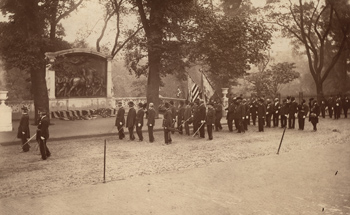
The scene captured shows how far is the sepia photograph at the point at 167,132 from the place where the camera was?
7.33 meters

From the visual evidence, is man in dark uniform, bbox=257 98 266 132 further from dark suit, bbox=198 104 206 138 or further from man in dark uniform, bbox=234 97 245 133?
dark suit, bbox=198 104 206 138

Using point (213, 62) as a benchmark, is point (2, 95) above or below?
below

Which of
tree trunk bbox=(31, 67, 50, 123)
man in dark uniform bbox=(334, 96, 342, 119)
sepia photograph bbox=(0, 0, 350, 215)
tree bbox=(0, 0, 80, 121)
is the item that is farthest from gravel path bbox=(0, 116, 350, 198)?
man in dark uniform bbox=(334, 96, 342, 119)

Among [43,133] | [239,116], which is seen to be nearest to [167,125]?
[239,116]

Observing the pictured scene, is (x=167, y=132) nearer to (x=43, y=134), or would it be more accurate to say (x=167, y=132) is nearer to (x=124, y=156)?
(x=124, y=156)

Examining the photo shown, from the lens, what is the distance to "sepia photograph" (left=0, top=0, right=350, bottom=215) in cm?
733

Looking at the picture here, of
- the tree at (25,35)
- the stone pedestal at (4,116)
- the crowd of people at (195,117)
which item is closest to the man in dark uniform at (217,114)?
the crowd of people at (195,117)

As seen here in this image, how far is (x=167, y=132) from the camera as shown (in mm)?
14562

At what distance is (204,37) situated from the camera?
82.6 feet

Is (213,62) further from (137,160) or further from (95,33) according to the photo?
(137,160)

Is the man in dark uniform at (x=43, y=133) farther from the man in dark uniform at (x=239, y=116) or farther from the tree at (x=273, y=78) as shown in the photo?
the tree at (x=273, y=78)

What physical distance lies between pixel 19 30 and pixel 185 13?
11.0 meters

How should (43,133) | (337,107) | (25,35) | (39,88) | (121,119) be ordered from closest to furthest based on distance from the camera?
(43,133) < (121,119) < (25,35) < (39,88) < (337,107)

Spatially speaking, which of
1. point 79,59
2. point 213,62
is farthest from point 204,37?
point 79,59
